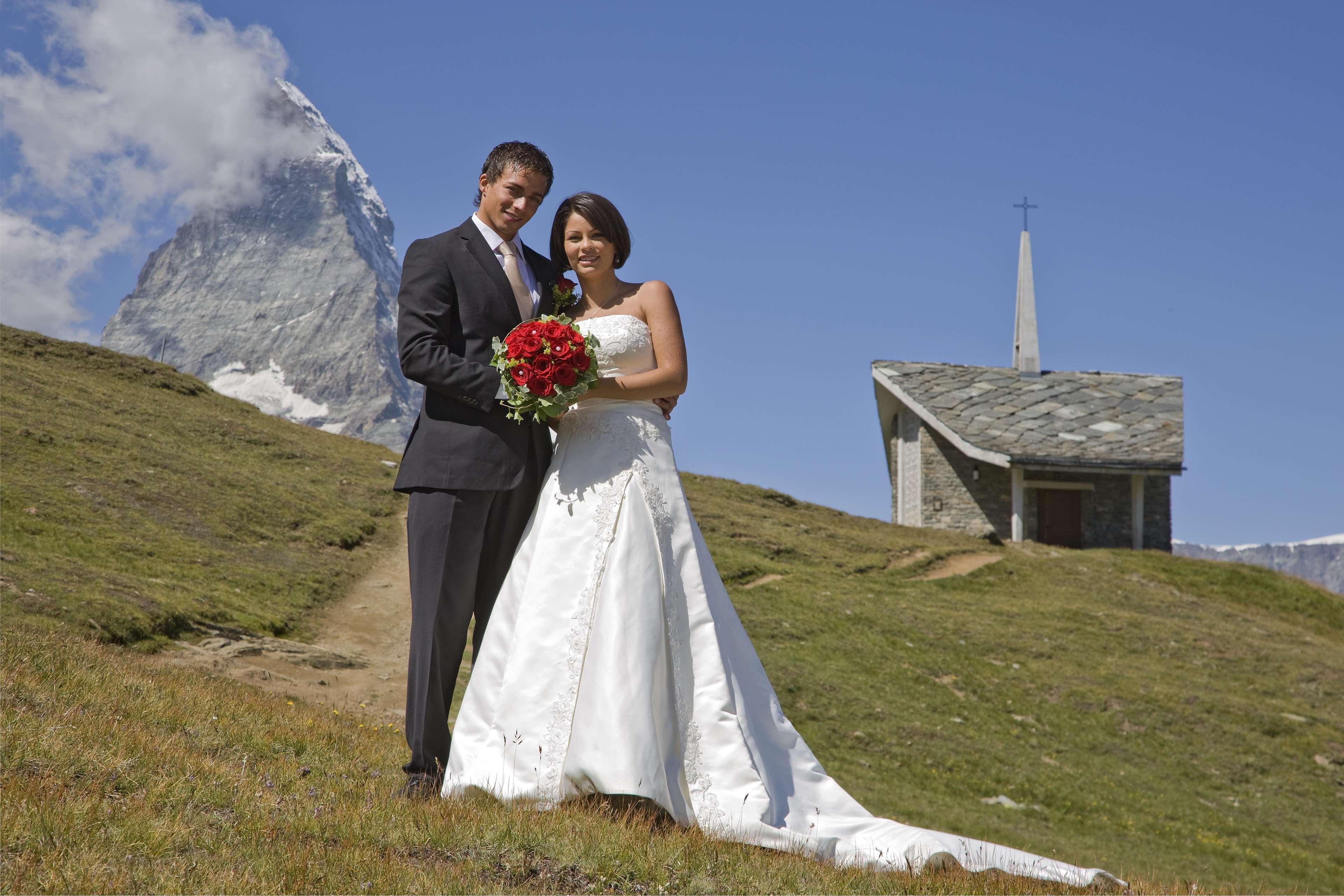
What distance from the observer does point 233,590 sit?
48.7 ft

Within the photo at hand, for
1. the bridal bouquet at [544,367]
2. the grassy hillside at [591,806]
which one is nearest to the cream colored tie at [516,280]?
the bridal bouquet at [544,367]

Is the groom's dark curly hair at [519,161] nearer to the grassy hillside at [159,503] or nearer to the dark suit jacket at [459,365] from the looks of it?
the dark suit jacket at [459,365]

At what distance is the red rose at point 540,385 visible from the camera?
195 inches

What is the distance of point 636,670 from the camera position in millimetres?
4840

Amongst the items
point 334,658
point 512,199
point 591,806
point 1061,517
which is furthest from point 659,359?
point 1061,517

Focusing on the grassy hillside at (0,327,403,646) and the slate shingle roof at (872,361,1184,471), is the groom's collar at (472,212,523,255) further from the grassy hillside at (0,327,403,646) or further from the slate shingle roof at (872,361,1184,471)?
the slate shingle roof at (872,361,1184,471)

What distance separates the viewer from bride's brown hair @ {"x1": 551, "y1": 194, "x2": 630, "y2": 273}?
566 cm

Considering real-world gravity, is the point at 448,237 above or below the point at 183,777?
above

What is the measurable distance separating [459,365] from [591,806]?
90.9 inches

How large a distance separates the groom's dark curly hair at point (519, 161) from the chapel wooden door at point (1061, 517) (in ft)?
101

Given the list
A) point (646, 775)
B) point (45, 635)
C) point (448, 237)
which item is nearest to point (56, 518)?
point (45, 635)

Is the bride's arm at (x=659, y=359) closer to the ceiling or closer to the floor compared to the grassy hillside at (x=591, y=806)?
closer to the ceiling

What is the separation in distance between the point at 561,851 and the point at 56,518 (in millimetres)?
14806

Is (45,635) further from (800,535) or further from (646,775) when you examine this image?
(800,535)
